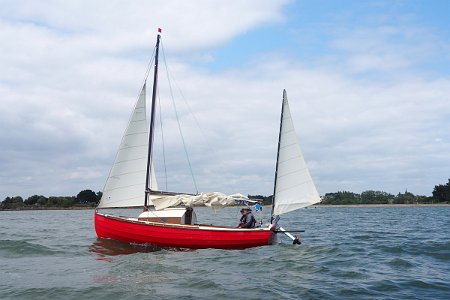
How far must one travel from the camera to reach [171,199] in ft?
88.0

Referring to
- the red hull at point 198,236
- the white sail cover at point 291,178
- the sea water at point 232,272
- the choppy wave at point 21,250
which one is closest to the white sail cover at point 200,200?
the red hull at point 198,236

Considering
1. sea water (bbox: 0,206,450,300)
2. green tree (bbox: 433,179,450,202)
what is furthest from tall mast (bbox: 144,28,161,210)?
green tree (bbox: 433,179,450,202)

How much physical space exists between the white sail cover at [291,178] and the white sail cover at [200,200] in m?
2.54

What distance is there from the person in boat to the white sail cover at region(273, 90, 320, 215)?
138cm

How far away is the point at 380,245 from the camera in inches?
1045

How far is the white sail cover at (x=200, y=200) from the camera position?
26.5 m

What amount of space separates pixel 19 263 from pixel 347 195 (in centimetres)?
17814

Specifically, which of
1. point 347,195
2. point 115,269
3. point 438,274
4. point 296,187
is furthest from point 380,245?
point 347,195

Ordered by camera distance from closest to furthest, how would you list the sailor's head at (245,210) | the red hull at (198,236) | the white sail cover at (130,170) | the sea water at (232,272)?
1. the sea water at (232,272)
2. the red hull at (198,236)
3. the sailor's head at (245,210)
4. the white sail cover at (130,170)

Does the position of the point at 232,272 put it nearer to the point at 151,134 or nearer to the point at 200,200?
the point at 200,200

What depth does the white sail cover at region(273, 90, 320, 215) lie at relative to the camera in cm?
2505

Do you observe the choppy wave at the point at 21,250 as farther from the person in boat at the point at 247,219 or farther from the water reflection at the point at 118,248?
the person in boat at the point at 247,219

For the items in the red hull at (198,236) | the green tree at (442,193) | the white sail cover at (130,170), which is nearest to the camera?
the red hull at (198,236)

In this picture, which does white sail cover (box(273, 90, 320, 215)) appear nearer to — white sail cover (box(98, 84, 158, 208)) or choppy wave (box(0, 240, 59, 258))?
white sail cover (box(98, 84, 158, 208))
